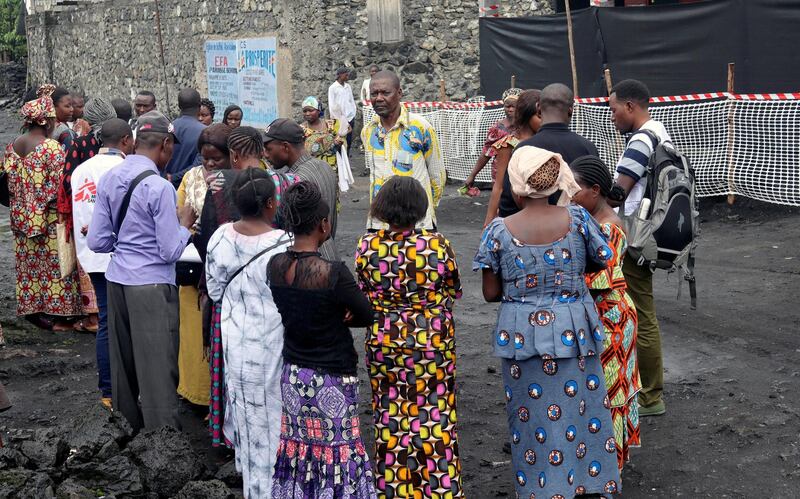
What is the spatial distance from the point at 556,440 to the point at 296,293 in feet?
4.70

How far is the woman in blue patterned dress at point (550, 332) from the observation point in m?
4.66

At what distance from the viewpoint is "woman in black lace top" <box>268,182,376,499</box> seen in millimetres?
4523

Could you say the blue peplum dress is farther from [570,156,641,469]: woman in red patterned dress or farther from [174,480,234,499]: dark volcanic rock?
[174,480,234,499]: dark volcanic rock

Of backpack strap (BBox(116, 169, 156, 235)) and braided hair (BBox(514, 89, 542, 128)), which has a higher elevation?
braided hair (BBox(514, 89, 542, 128))

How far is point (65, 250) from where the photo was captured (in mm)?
8422

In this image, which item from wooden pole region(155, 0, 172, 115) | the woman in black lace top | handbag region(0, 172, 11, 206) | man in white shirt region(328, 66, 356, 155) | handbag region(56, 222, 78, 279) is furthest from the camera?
wooden pole region(155, 0, 172, 115)

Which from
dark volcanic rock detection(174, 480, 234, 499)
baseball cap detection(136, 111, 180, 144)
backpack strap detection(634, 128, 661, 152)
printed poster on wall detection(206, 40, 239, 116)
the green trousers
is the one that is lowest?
dark volcanic rock detection(174, 480, 234, 499)

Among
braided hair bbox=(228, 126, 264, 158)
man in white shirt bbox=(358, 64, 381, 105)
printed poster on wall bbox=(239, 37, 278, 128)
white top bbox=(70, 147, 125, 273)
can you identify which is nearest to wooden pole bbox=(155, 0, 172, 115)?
printed poster on wall bbox=(239, 37, 278, 128)

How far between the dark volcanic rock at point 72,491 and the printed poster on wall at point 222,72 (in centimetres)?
1846

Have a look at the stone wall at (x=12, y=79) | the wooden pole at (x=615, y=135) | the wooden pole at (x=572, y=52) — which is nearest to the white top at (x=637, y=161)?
the wooden pole at (x=615, y=135)

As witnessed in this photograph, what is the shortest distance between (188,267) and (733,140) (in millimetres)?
8118

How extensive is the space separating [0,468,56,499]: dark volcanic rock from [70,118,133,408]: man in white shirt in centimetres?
182

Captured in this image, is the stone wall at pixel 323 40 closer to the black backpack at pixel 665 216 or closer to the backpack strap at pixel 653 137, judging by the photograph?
the backpack strap at pixel 653 137

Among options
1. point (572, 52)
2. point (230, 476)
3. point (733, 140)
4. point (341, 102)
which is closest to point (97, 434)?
point (230, 476)
